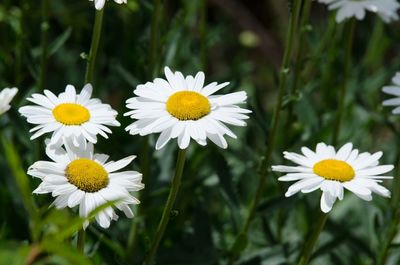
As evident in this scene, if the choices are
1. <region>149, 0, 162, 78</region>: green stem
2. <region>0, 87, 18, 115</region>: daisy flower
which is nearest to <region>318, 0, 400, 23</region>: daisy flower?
<region>149, 0, 162, 78</region>: green stem

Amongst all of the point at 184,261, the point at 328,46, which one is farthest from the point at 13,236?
the point at 328,46

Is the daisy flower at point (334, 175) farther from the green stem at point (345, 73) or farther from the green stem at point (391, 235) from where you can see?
the green stem at point (345, 73)

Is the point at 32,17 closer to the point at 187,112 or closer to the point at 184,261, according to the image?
the point at 184,261

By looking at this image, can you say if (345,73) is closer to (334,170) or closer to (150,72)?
(150,72)

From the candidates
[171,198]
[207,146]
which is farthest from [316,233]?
[207,146]

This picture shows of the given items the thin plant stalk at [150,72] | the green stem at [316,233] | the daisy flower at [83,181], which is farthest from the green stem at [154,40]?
the green stem at [316,233]

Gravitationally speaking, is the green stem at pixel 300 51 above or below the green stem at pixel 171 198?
above
